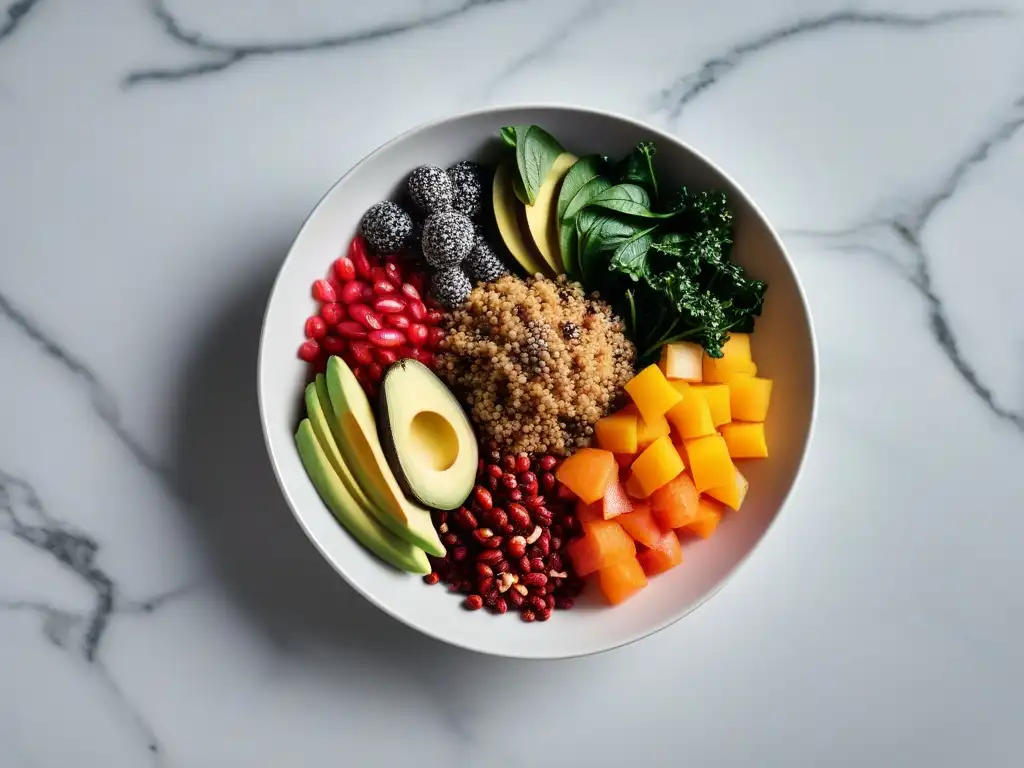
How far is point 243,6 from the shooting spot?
80.0 inches

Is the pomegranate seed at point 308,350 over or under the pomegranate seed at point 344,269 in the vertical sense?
under

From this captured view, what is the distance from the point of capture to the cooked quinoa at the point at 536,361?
5.91 ft

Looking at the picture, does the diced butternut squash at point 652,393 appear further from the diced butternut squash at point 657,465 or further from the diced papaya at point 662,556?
the diced papaya at point 662,556

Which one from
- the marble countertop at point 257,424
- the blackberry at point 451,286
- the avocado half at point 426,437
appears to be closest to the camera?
the avocado half at point 426,437

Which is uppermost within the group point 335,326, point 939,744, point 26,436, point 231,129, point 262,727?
point 231,129

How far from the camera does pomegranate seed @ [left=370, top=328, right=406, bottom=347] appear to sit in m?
1.81

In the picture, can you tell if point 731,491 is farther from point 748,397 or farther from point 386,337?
point 386,337

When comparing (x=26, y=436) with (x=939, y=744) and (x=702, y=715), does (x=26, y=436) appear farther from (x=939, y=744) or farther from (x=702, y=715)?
(x=939, y=744)

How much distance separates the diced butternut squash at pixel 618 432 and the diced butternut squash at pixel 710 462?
42 mm

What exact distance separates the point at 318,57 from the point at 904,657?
1.87 m

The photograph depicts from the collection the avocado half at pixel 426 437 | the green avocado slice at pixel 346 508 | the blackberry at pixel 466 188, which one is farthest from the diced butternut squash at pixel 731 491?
the blackberry at pixel 466 188

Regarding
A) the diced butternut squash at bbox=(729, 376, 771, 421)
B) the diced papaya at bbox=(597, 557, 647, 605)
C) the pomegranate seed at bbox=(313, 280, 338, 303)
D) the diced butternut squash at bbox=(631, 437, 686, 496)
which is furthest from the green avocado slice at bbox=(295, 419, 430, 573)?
the diced butternut squash at bbox=(729, 376, 771, 421)

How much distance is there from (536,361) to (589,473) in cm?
25

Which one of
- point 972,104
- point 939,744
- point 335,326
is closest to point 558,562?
point 335,326
